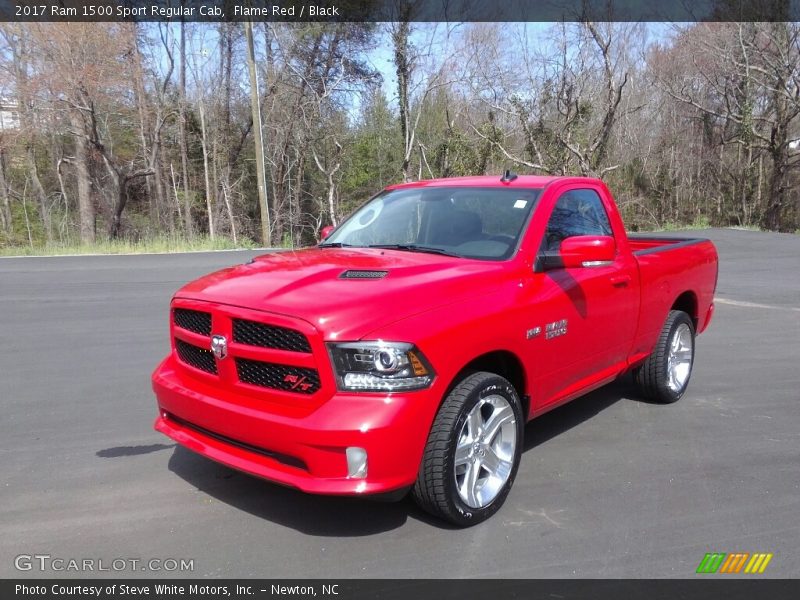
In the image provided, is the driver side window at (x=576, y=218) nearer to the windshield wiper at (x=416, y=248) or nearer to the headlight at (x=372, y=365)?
the windshield wiper at (x=416, y=248)

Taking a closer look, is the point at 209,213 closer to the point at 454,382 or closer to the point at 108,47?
the point at 108,47

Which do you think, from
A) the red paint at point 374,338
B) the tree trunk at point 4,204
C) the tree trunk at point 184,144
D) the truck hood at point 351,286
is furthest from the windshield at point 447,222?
the tree trunk at point 4,204

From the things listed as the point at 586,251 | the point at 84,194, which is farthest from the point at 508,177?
the point at 84,194

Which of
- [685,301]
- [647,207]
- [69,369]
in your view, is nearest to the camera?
[685,301]

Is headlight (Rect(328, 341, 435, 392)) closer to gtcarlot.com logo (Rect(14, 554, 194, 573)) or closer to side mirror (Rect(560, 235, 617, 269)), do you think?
gtcarlot.com logo (Rect(14, 554, 194, 573))

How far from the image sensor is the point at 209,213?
36188 millimetres

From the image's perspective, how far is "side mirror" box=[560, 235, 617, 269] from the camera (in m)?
3.76

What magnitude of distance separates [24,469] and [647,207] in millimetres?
35266

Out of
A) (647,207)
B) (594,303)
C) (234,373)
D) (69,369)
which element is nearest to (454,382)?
(234,373)

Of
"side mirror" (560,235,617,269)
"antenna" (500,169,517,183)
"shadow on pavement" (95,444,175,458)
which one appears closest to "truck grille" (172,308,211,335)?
"shadow on pavement" (95,444,175,458)

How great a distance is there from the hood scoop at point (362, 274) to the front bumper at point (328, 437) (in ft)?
2.37

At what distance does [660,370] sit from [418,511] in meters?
2.73

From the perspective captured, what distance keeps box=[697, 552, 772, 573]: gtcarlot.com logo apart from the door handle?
6.27 feet

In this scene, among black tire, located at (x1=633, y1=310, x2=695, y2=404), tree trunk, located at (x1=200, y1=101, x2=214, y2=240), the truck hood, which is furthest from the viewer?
tree trunk, located at (x1=200, y1=101, x2=214, y2=240)
